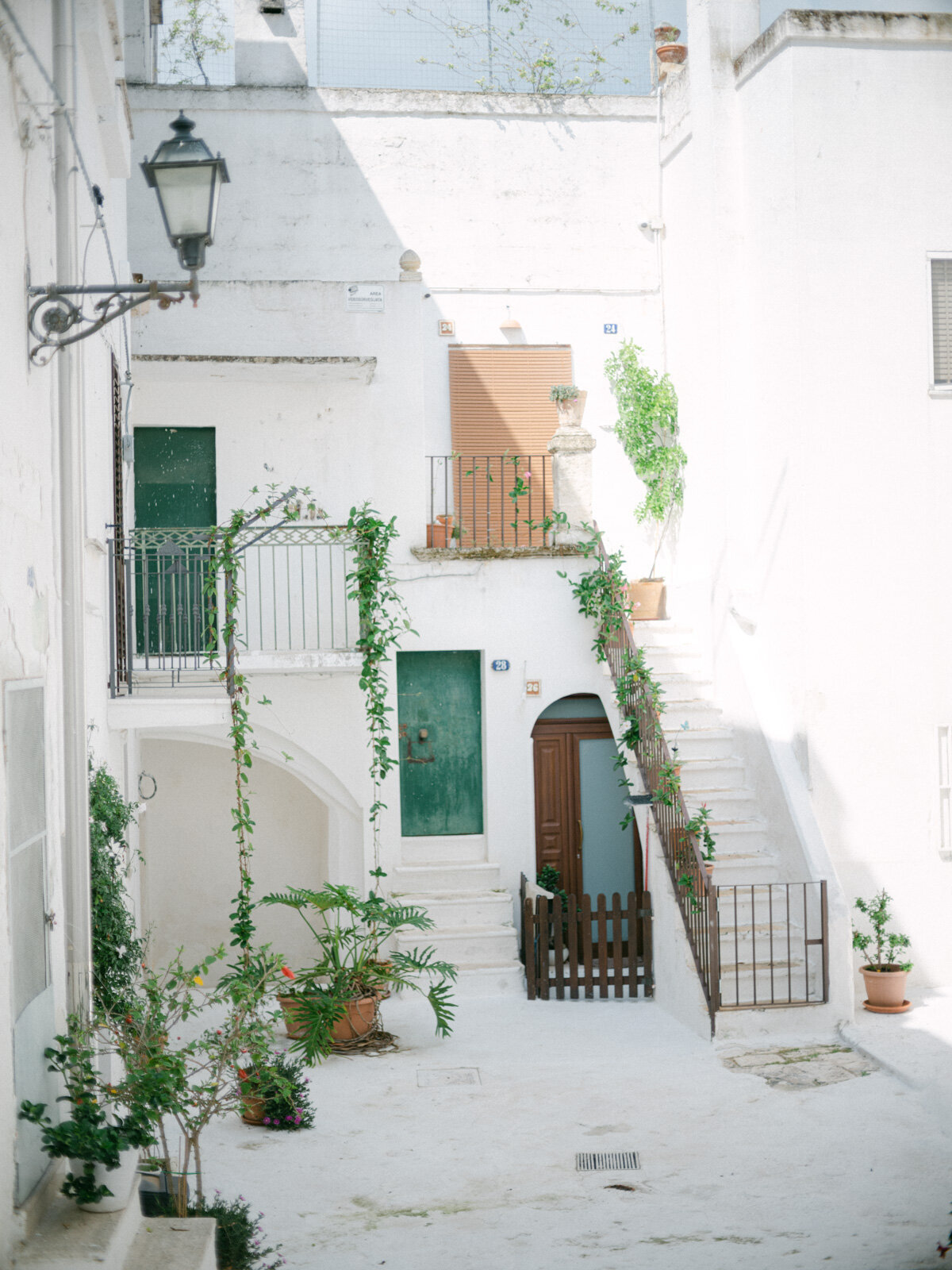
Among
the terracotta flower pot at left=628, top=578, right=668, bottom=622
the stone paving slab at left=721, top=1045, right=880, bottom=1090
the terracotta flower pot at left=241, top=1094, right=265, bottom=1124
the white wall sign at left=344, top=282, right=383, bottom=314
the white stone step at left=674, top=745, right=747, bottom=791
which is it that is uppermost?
the white wall sign at left=344, top=282, right=383, bottom=314

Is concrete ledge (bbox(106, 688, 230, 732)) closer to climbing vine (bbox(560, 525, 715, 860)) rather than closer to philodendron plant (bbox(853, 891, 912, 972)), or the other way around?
climbing vine (bbox(560, 525, 715, 860))

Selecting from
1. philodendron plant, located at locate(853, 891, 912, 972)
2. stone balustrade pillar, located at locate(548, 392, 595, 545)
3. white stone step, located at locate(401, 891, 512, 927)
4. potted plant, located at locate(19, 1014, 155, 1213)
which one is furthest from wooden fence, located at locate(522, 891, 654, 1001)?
potted plant, located at locate(19, 1014, 155, 1213)

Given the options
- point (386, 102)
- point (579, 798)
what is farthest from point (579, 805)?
point (386, 102)

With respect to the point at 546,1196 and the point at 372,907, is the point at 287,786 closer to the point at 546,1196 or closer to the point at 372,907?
the point at 372,907

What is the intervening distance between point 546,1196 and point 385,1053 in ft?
9.96

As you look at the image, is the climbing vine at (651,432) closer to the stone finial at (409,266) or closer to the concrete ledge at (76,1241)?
the stone finial at (409,266)

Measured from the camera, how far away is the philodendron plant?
33.8 feet

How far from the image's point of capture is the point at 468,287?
13.9m

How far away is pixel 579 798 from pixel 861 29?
300 inches

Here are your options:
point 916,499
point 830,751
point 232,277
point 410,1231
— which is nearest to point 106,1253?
point 410,1231

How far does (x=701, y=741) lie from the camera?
12.0 metres

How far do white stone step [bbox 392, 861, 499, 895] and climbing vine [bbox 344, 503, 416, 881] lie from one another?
1.34ft

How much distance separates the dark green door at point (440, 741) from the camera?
1259 centimetres

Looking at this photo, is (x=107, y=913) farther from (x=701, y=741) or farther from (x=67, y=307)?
(x=701, y=741)
